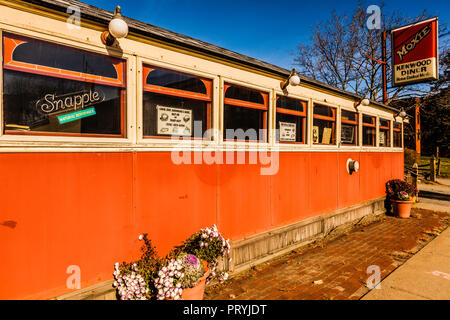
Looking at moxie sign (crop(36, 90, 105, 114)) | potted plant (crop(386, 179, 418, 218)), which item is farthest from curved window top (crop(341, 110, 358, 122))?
moxie sign (crop(36, 90, 105, 114))

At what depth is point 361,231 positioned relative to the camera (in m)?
6.97

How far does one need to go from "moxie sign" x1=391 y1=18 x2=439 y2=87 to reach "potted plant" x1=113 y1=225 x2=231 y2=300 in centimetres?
954

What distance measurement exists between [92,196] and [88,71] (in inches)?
52.5

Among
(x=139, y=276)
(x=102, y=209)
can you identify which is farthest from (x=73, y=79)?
(x=139, y=276)

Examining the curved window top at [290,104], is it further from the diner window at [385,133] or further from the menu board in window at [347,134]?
the diner window at [385,133]

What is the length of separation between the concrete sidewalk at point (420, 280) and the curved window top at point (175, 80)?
3.64 metres

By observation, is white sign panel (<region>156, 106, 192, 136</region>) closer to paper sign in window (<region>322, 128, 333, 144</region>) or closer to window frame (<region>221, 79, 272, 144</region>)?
window frame (<region>221, 79, 272, 144</region>)

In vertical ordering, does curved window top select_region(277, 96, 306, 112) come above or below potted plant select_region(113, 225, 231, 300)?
above

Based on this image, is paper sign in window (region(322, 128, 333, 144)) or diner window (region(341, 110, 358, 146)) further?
diner window (region(341, 110, 358, 146))

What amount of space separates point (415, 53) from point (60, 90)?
10.9m

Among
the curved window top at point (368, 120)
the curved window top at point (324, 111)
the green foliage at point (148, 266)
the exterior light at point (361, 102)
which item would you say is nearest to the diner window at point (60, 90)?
the green foliage at point (148, 266)

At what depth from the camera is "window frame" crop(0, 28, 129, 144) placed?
2.55 m
